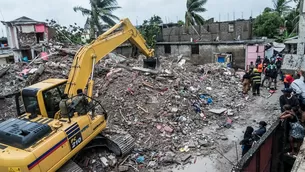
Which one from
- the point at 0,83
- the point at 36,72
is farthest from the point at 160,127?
the point at 0,83

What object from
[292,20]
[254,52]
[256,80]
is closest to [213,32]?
[254,52]

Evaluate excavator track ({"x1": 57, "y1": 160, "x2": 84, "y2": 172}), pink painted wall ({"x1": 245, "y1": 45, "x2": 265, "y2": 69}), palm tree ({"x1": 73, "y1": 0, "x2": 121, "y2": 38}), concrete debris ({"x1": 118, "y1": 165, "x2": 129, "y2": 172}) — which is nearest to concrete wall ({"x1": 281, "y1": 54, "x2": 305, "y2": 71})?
pink painted wall ({"x1": 245, "y1": 45, "x2": 265, "y2": 69})

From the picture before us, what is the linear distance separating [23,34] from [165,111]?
1583 cm

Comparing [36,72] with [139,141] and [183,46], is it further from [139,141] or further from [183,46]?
[183,46]

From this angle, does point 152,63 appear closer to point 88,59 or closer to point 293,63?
point 88,59

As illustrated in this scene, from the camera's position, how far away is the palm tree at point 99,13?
65.3ft

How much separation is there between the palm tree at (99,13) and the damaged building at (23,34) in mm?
3502

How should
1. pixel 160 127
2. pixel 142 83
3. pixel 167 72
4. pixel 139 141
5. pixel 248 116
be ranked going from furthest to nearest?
pixel 167 72 → pixel 142 83 → pixel 248 116 → pixel 160 127 → pixel 139 141

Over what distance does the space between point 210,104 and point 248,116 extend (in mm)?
1599

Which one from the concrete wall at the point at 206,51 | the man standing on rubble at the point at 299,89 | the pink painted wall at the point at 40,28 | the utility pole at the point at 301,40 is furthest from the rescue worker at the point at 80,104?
the pink painted wall at the point at 40,28

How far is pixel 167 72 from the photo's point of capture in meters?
11.2

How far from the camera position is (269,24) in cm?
2691

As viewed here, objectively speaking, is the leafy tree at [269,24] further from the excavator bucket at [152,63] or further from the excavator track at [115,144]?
the excavator track at [115,144]

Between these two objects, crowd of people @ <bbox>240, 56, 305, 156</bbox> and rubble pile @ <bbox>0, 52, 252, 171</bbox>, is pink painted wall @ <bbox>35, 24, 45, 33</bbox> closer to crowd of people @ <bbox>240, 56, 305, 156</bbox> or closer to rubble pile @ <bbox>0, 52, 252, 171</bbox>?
rubble pile @ <bbox>0, 52, 252, 171</bbox>
